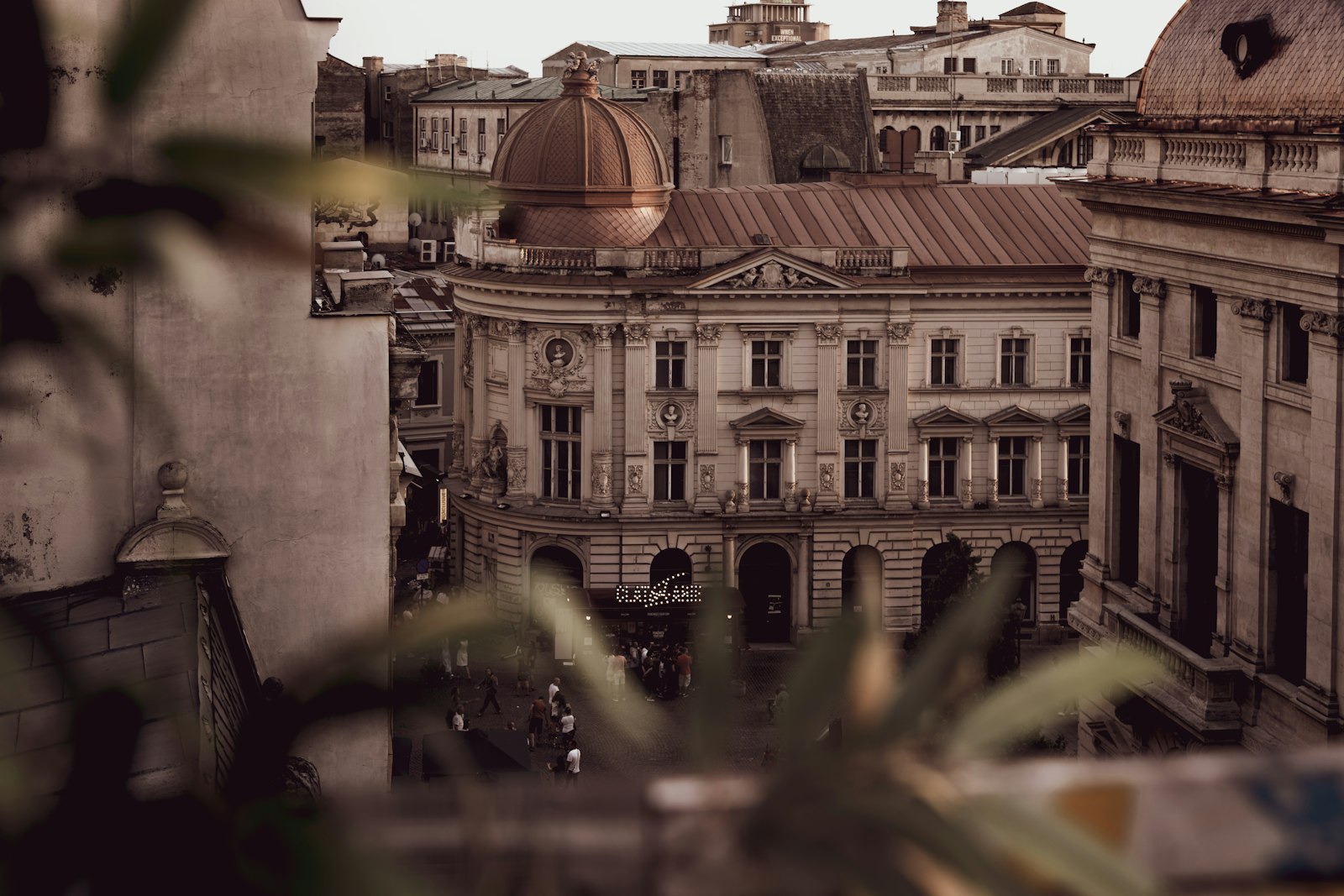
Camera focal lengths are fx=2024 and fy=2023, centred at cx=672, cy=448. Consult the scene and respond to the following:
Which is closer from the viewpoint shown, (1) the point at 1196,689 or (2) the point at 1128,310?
(1) the point at 1196,689

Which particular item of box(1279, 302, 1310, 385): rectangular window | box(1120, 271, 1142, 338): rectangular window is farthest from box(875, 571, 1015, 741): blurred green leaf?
box(1120, 271, 1142, 338): rectangular window

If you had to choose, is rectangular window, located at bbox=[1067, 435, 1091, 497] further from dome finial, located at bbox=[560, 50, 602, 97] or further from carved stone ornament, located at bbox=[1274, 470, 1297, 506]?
carved stone ornament, located at bbox=[1274, 470, 1297, 506]

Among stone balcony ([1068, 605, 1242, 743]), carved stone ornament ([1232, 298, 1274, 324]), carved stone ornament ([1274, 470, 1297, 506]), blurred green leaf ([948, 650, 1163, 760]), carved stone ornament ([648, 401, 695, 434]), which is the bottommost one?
stone balcony ([1068, 605, 1242, 743])

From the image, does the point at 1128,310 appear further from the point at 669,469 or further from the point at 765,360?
the point at 669,469

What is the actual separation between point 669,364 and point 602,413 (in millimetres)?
2717

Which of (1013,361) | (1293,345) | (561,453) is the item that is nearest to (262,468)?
(1293,345)

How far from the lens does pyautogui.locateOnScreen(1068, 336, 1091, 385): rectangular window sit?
6656 cm

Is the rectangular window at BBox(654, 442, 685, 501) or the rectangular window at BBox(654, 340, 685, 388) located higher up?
the rectangular window at BBox(654, 340, 685, 388)

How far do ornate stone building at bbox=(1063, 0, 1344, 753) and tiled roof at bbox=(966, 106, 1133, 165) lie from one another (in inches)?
2355

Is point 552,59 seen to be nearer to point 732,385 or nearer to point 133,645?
point 732,385

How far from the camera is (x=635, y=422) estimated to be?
64.7 m

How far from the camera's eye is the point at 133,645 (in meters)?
15.5

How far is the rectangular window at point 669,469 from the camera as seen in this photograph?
65.4 m

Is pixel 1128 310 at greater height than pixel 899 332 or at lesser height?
greater
